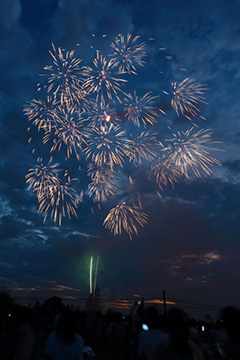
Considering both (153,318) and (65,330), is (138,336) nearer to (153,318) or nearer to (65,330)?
(153,318)

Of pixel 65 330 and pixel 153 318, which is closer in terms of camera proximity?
pixel 65 330

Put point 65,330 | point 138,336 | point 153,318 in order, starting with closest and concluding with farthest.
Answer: point 65,330 < point 153,318 < point 138,336

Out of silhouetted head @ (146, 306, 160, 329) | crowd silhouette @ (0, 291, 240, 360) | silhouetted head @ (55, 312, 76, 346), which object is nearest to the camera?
crowd silhouette @ (0, 291, 240, 360)

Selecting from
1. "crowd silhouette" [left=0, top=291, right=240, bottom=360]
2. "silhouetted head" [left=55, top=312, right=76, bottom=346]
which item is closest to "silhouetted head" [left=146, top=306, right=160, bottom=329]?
"crowd silhouette" [left=0, top=291, right=240, bottom=360]

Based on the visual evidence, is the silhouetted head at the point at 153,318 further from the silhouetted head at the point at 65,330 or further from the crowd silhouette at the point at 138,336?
the silhouetted head at the point at 65,330

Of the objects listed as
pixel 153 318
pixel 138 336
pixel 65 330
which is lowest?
pixel 138 336

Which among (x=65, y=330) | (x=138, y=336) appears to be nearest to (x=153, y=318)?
(x=138, y=336)

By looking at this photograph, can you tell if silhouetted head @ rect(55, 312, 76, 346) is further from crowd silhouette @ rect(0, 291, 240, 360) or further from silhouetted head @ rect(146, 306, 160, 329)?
silhouetted head @ rect(146, 306, 160, 329)

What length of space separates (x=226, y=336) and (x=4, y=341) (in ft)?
11.2

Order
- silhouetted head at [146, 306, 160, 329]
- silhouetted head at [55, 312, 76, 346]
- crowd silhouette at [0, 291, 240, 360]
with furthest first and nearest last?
silhouetted head at [146, 306, 160, 329] → silhouetted head at [55, 312, 76, 346] → crowd silhouette at [0, 291, 240, 360]

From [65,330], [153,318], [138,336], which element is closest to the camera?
[65,330]

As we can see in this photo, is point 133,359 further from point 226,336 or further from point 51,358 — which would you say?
point 226,336

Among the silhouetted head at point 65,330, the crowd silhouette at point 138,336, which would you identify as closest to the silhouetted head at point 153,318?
the crowd silhouette at point 138,336

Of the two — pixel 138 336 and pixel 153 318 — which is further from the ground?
pixel 153 318
